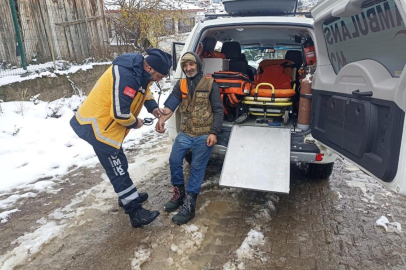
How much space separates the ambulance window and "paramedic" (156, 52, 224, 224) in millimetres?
1275

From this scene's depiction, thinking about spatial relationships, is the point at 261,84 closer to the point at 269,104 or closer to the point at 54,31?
the point at 269,104

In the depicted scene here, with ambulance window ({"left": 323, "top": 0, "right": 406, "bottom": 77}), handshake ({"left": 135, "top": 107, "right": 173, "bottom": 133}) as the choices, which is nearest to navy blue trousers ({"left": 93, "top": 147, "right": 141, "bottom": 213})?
handshake ({"left": 135, "top": 107, "right": 173, "bottom": 133})

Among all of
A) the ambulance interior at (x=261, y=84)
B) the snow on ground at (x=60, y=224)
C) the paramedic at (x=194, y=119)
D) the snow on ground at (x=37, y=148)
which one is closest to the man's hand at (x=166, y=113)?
the paramedic at (x=194, y=119)

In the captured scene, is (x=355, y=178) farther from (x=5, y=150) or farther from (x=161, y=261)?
(x=5, y=150)

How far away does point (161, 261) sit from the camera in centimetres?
222

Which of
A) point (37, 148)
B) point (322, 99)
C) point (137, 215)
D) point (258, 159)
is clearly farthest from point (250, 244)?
point (37, 148)

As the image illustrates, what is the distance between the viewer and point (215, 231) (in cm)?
263

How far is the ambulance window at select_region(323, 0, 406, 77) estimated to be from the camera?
1.62 m

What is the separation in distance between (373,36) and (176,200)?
2.29 m

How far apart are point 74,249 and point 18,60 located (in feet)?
17.4

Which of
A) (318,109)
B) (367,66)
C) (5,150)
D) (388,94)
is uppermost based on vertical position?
(367,66)

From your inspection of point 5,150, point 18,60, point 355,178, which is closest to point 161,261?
point 355,178

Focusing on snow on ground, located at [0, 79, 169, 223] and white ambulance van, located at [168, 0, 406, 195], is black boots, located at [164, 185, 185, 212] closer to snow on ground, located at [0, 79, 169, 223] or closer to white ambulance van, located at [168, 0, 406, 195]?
white ambulance van, located at [168, 0, 406, 195]

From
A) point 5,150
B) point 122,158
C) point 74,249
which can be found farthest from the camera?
point 5,150
